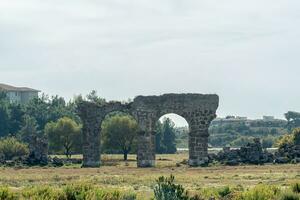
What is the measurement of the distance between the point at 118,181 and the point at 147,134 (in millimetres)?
14947

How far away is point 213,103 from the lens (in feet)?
156

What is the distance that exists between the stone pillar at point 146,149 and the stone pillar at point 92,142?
11.5ft

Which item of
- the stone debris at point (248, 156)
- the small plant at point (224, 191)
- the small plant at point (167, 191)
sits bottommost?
the small plant at point (224, 191)

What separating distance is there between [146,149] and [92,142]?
4240mm

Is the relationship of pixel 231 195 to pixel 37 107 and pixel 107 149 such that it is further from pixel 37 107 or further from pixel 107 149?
pixel 37 107

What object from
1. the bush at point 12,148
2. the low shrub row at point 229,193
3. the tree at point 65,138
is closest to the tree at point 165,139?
the tree at point 65,138

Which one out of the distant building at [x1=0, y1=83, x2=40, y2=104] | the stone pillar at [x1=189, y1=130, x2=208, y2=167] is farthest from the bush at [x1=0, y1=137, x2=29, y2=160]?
the distant building at [x1=0, y1=83, x2=40, y2=104]

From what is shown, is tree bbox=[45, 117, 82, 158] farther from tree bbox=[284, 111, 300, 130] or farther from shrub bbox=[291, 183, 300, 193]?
tree bbox=[284, 111, 300, 130]

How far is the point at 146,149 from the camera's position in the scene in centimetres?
4759

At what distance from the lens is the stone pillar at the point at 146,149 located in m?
47.6

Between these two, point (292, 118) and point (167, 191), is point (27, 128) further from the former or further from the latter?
point (292, 118)

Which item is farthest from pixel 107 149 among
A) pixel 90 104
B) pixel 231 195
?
pixel 231 195

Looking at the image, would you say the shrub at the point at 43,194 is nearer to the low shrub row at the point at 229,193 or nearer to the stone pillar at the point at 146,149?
the low shrub row at the point at 229,193

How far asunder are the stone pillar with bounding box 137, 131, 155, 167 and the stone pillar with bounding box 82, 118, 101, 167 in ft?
11.5
